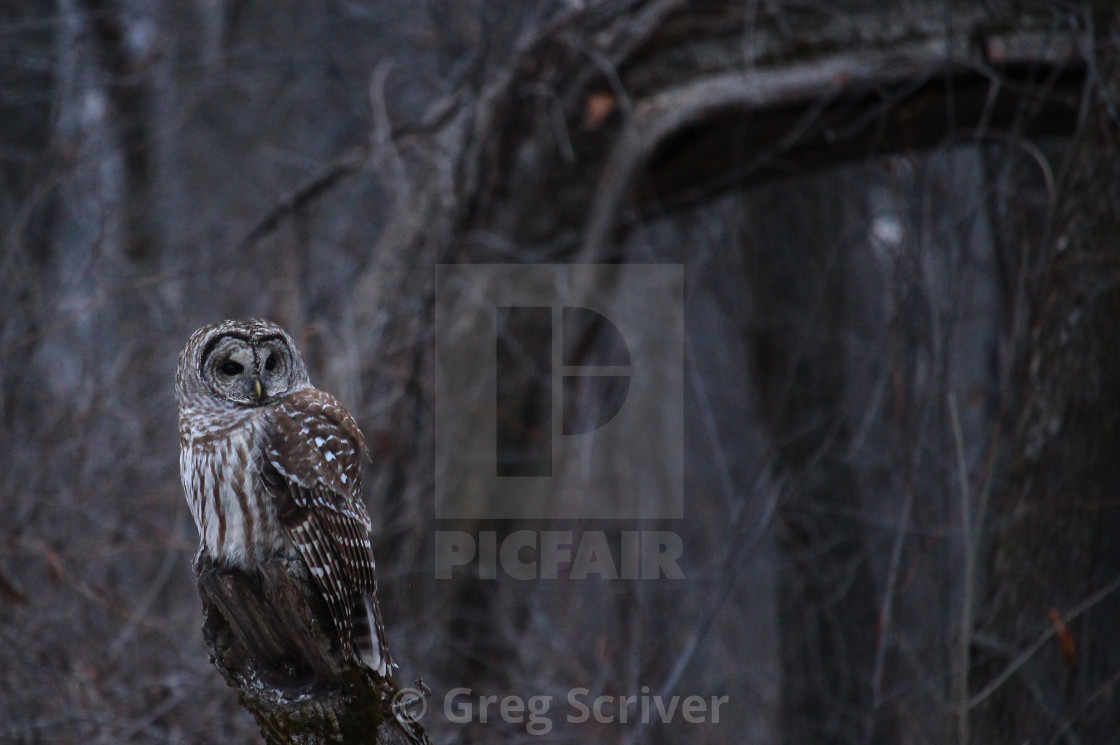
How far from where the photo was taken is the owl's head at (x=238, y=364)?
3.19 m

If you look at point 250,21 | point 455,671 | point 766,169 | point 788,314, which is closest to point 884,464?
point 788,314

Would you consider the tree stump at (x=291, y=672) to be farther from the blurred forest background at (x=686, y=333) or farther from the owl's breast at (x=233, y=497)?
the blurred forest background at (x=686, y=333)

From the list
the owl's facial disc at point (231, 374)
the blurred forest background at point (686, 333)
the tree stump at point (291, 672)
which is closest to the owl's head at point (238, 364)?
the owl's facial disc at point (231, 374)

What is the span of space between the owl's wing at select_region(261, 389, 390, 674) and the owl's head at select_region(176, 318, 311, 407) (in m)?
0.10

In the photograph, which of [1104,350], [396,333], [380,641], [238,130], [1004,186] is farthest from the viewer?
[238,130]

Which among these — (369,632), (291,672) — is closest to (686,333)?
(369,632)

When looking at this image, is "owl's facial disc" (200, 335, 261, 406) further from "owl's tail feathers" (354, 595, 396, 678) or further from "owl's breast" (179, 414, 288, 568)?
"owl's tail feathers" (354, 595, 396, 678)

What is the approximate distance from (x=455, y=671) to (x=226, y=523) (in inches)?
119

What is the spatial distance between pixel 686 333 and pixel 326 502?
3.46 metres

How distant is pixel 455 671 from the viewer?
5.76 m

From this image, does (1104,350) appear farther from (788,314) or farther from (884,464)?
(788,314)

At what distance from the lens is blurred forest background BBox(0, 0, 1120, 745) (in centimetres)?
381

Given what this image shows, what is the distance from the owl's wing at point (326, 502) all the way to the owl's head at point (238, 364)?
0.33 ft

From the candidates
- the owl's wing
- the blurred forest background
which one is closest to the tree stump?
the owl's wing
